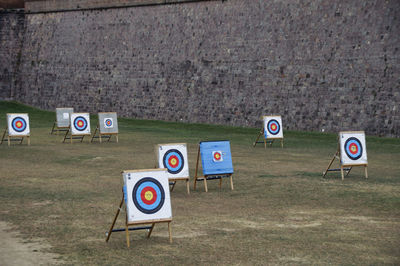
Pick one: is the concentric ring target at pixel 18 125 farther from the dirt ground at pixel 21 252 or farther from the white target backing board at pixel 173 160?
the dirt ground at pixel 21 252

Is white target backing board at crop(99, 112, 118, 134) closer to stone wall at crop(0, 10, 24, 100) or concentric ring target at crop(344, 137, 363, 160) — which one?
concentric ring target at crop(344, 137, 363, 160)

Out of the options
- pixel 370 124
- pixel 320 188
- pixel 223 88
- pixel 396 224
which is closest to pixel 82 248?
pixel 396 224

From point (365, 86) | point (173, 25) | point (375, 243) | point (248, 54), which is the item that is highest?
point (173, 25)

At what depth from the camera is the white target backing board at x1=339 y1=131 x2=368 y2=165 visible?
1391 centimetres

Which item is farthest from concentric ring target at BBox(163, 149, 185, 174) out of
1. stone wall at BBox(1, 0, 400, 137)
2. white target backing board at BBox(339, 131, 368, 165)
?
stone wall at BBox(1, 0, 400, 137)

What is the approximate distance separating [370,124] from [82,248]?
1868 centimetres

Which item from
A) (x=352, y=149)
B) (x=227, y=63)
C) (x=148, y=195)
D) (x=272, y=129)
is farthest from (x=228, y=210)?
(x=227, y=63)

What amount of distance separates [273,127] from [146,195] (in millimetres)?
13209

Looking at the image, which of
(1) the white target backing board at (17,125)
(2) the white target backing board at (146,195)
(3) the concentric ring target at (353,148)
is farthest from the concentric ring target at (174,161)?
(1) the white target backing board at (17,125)

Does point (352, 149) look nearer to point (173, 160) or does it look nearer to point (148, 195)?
point (173, 160)

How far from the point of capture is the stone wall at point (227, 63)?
2470cm

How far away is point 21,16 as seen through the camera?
42500 millimetres

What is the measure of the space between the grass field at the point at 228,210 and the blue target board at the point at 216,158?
0.43m

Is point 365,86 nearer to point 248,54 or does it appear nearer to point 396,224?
point 248,54
